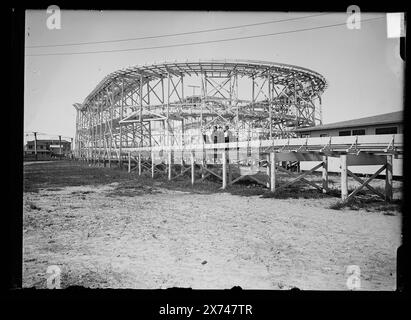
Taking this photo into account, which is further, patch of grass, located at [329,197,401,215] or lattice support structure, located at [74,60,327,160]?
lattice support structure, located at [74,60,327,160]

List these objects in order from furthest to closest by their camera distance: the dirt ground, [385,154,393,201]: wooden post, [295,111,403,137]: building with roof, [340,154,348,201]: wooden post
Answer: [295,111,403,137]: building with roof, [385,154,393,201]: wooden post, [340,154,348,201]: wooden post, the dirt ground

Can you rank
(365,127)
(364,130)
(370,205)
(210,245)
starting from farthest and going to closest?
1. (364,130)
2. (365,127)
3. (370,205)
4. (210,245)

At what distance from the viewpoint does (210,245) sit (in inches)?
147

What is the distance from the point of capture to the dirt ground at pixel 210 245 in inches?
107

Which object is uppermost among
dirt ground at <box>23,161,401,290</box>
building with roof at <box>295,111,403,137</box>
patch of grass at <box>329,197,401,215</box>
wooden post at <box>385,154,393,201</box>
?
building with roof at <box>295,111,403,137</box>

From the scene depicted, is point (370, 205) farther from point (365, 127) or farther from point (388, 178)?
point (365, 127)

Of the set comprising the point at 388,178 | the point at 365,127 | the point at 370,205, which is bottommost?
the point at 370,205

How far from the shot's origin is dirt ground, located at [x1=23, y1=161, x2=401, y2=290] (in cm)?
271

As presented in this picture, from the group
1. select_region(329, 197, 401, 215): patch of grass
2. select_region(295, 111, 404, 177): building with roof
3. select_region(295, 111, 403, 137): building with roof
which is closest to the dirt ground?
select_region(329, 197, 401, 215): patch of grass

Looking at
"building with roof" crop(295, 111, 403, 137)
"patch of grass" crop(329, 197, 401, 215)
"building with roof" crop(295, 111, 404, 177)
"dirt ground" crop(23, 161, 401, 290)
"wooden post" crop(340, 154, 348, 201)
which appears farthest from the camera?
"building with roof" crop(295, 111, 403, 137)

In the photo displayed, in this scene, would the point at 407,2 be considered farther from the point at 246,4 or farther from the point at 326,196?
the point at 326,196

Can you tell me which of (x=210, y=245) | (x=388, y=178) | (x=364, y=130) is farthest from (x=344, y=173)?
(x=364, y=130)

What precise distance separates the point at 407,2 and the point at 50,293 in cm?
409

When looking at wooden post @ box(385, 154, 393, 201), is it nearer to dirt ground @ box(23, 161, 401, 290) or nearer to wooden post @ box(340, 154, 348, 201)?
dirt ground @ box(23, 161, 401, 290)
